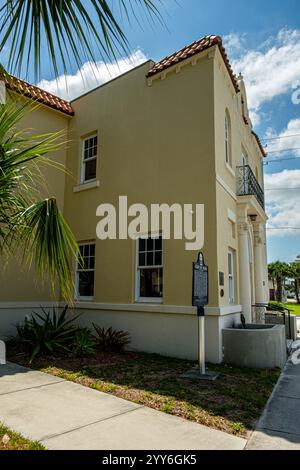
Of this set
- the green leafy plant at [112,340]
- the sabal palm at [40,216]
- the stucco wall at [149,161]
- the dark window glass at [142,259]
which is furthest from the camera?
the dark window glass at [142,259]

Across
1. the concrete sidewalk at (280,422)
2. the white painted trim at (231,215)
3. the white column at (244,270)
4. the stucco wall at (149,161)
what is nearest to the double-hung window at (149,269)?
the stucco wall at (149,161)

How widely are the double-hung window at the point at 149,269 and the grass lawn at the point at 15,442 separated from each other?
6011 mm

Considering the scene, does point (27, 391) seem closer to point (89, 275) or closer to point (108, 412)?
point (108, 412)

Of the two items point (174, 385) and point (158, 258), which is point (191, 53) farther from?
point (174, 385)

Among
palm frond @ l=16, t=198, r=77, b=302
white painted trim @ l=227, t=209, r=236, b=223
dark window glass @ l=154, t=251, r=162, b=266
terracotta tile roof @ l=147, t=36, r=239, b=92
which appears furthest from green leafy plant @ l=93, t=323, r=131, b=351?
terracotta tile roof @ l=147, t=36, r=239, b=92

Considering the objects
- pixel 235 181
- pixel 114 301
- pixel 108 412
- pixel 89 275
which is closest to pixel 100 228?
pixel 89 275

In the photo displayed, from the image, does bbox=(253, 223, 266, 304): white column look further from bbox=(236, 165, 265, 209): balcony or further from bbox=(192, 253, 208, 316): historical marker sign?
bbox=(192, 253, 208, 316): historical marker sign

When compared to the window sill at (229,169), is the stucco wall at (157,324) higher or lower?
lower

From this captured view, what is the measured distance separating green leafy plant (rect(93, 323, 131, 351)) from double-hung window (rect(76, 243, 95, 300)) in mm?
1847

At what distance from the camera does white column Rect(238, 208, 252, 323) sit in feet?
36.7

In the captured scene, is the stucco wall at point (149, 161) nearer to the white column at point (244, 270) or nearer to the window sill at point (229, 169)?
the window sill at point (229, 169)

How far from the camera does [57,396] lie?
5949 mm

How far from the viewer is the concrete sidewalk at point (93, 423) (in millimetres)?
4172
